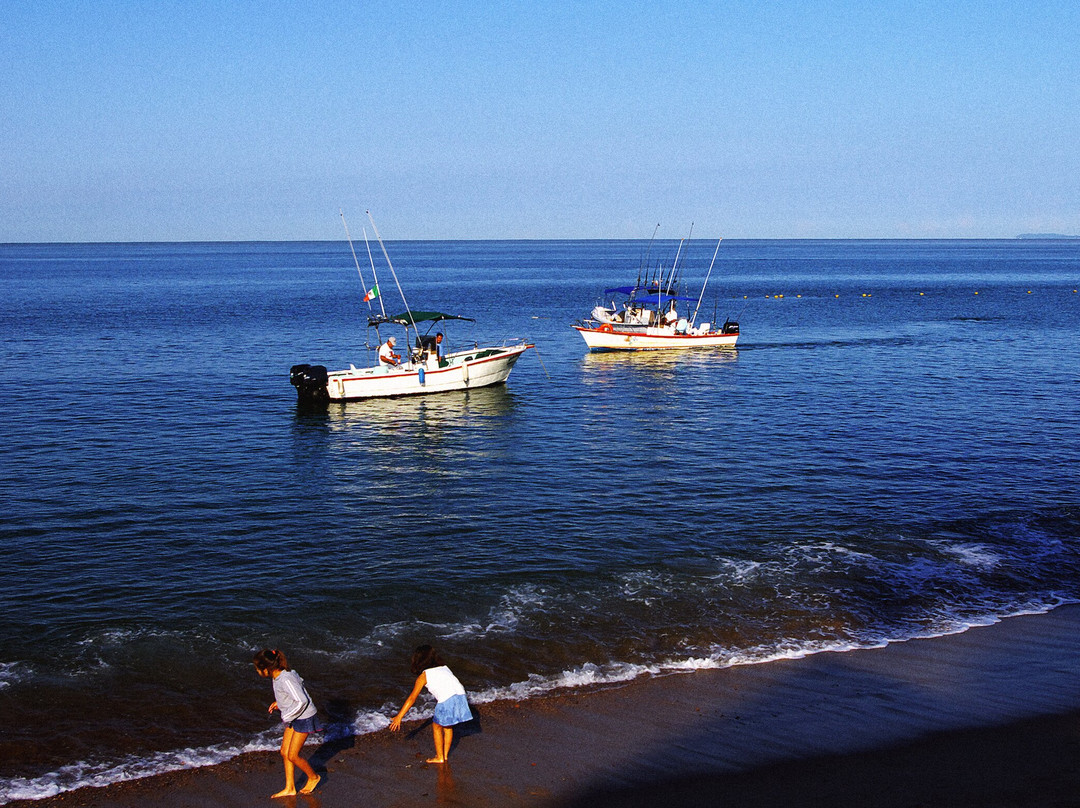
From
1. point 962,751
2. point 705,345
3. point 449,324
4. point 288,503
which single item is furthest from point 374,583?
point 449,324

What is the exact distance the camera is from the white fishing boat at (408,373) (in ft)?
114

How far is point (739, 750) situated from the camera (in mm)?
11156

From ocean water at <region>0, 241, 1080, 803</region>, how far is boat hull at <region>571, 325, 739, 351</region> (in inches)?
235

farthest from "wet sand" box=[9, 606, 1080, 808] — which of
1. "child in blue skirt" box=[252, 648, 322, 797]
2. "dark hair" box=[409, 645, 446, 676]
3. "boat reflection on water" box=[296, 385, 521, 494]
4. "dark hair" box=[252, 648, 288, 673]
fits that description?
"boat reflection on water" box=[296, 385, 521, 494]

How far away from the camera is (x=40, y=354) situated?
49.0 m

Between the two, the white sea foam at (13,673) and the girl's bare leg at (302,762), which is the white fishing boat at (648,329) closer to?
the white sea foam at (13,673)

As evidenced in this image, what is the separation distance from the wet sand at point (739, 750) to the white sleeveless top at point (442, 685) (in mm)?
1092

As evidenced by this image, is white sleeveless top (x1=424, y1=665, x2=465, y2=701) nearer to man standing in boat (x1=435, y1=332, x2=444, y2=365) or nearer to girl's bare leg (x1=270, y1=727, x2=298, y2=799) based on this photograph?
girl's bare leg (x1=270, y1=727, x2=298, y2=799)

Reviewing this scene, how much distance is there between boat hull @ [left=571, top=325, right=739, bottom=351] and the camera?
51.2 m

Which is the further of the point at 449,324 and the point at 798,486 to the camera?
the point at 449,324

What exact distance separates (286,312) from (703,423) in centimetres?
5538

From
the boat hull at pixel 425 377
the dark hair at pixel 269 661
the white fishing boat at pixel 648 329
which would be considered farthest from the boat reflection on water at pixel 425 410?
the dark hair at pixel 269 661

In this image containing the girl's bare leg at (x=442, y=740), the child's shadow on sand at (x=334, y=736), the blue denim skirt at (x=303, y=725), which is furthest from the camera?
the child's shadow on sand at (x=334, y=736)

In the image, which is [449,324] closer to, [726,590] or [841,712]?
[726,590]
